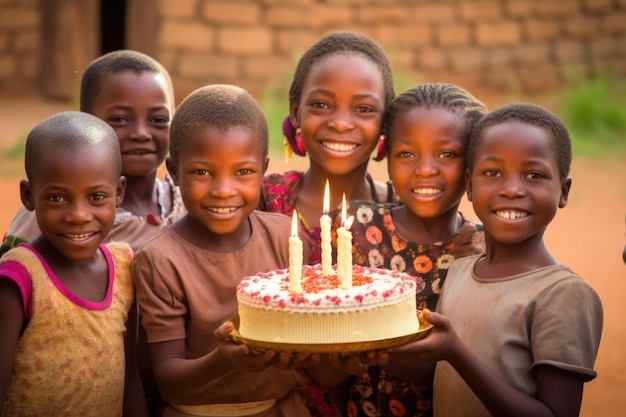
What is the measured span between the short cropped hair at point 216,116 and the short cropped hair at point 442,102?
619 millimetres

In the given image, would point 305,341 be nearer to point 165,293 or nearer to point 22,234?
point 165,293

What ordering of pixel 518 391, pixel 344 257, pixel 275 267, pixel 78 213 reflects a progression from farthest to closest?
1. pixel 275 267
2. pixel 78 213
3. pixel 518 391
4. pixel 344 257

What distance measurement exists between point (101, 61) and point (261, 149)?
1190 millimetres

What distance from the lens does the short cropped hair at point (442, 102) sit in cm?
377

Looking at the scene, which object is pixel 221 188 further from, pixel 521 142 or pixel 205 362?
pixel 521 142

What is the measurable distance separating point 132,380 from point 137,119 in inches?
48.5

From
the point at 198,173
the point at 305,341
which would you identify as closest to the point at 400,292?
the point at 305,341

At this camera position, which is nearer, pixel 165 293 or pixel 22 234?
pixel 165 293

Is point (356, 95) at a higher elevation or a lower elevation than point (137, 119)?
higher

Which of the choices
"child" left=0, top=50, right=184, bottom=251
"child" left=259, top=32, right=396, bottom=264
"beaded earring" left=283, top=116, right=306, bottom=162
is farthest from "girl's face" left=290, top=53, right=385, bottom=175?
"child" left=0, top=50, right=184, bottom=251

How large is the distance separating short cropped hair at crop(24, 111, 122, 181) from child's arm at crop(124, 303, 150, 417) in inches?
23.8

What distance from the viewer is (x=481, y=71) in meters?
15.1

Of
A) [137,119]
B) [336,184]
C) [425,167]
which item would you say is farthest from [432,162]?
[137,119]

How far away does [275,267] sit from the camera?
356 centimetres
